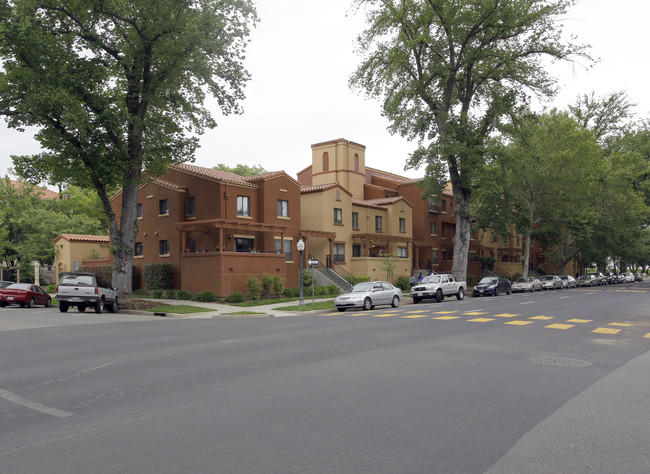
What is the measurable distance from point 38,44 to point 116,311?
1267 cm

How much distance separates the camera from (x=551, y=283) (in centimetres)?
5159

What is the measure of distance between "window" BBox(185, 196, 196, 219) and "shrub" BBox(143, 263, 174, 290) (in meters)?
3.45

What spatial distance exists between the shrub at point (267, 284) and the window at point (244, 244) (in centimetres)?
260

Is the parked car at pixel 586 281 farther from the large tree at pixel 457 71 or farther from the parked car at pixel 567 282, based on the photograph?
the large tree at pixel 457 71

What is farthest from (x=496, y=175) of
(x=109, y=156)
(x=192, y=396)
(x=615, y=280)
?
(x=615, y=280)

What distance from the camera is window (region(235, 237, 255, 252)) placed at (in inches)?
1319

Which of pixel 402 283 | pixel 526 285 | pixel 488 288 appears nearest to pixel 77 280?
pixel 402 283

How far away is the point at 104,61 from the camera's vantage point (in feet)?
88.5

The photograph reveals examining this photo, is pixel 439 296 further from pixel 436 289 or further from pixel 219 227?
pixel 219 227

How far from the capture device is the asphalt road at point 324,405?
488cm

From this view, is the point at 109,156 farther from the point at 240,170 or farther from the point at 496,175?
the point at 240,170

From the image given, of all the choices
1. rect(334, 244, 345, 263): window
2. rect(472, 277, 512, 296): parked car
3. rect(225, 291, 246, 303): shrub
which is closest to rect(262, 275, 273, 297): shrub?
rect(225, 291, 246, 303): shrub

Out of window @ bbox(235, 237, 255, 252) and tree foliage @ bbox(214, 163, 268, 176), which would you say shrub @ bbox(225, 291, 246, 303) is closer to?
window @ bbox(235, 237, 255, 252)

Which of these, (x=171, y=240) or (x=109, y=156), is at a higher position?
(x=109, y=156)
